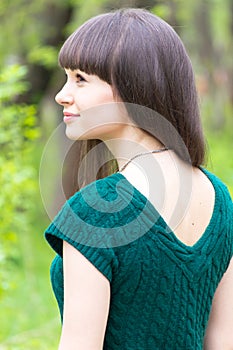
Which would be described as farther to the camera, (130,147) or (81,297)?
(130,147)

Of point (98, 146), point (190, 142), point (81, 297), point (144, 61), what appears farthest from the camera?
point (98, 146)

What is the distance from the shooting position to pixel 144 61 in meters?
1.73

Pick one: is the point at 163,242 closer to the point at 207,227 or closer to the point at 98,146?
the point at 207,227

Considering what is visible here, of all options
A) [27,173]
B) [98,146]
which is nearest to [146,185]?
[98,146]

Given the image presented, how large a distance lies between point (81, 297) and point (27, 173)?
7.79 feet

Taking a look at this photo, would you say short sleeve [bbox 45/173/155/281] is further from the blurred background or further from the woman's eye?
the blurred background

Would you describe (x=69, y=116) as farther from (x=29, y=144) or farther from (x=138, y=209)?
(x=29, y=144)

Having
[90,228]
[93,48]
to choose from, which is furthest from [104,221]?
[93,48]

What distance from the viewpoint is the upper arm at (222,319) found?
1.94 metres

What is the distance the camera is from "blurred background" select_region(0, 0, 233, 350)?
3936 millimetres

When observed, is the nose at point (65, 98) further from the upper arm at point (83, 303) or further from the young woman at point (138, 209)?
the upper arm at point (83, 303)

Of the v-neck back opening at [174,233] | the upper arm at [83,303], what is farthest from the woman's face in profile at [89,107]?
the upper arm at [83,303]

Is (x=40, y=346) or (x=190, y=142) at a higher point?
(x=190, y=142)

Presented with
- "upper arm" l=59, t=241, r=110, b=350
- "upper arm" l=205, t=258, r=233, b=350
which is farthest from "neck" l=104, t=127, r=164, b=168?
"upper arm" l=205, t=258, r=233, b=350
